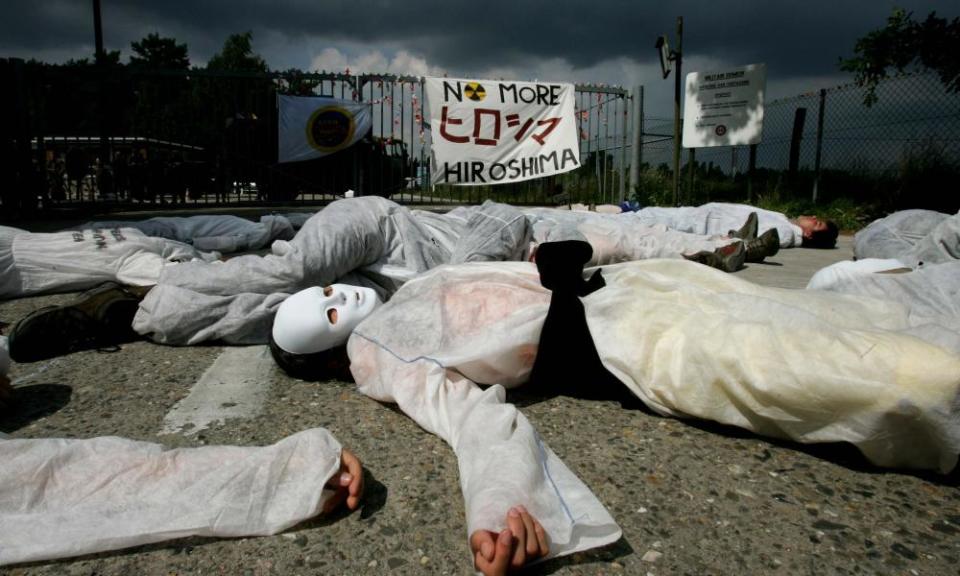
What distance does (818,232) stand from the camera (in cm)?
621

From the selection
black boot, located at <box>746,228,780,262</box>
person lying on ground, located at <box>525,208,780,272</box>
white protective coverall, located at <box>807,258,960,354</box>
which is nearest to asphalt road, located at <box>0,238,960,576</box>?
white protective coverall, located at <box>807,258,960,354</box>

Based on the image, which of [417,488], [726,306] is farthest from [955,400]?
[417,488]

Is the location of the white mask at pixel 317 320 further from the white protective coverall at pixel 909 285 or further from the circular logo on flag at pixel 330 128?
the circular logo on flag at pixel 330 128

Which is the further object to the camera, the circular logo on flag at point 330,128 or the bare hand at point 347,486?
the circular logo on flag at point 330,128

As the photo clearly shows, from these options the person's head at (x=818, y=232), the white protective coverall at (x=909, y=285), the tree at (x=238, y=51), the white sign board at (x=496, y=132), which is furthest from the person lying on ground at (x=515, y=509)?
the tree at (x=238, y=51)

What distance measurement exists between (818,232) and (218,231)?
5.76 metres

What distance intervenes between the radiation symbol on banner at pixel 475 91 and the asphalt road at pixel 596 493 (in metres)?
6.62

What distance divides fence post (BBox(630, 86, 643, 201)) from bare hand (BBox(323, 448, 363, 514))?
9075 mm

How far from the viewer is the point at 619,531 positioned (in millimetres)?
1172

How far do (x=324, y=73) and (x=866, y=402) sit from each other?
8.57 m

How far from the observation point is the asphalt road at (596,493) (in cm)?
A: 114

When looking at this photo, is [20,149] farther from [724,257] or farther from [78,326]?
[724,257]

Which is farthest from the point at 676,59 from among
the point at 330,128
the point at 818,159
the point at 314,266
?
the point at 314,266

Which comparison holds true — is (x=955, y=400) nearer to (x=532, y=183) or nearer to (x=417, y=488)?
(x=417, y=488)
